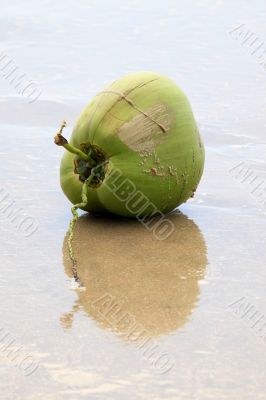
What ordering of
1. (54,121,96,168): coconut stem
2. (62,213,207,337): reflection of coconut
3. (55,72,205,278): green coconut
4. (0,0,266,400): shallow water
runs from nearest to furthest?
(0,0,266,400): shallow water
(62,213,207,337): reflection of coconut
(54,121,96,168): coconut stem
(55,72,205,278): green coconut

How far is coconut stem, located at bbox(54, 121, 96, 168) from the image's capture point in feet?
13.6

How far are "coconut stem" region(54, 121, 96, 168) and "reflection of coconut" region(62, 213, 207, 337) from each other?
1.13ft

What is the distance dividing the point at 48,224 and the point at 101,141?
0.57 metres

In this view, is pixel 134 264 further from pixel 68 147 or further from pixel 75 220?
pixel 68 147

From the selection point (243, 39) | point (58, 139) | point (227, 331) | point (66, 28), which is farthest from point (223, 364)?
point (66, 28)

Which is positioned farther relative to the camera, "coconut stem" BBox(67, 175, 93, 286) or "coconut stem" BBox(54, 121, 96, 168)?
"coconut stem" BBox(54, 121, 96, 168)

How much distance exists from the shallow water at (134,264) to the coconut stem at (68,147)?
1.13ft

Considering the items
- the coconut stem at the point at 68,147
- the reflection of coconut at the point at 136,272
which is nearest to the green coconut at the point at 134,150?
the coconut stem at the point at 68,147

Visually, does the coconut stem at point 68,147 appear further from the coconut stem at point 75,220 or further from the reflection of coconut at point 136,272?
the reflection of coconut at point 136,272

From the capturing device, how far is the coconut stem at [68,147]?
13.6ft

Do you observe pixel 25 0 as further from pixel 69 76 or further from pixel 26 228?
pixel 26 228

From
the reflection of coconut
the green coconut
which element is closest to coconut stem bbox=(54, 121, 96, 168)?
the green coconut

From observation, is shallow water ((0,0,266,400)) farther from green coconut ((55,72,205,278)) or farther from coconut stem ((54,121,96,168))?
coconut stem ((54,121,96,168))

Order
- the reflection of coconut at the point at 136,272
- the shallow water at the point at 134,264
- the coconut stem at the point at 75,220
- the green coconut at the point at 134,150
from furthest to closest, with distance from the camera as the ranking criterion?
the green coconut at the point at 134,150 → the coconut stem at the point at 75,220 → the reflection of coconut at the point at 136,272 → the shallow water at the point at 134,264
